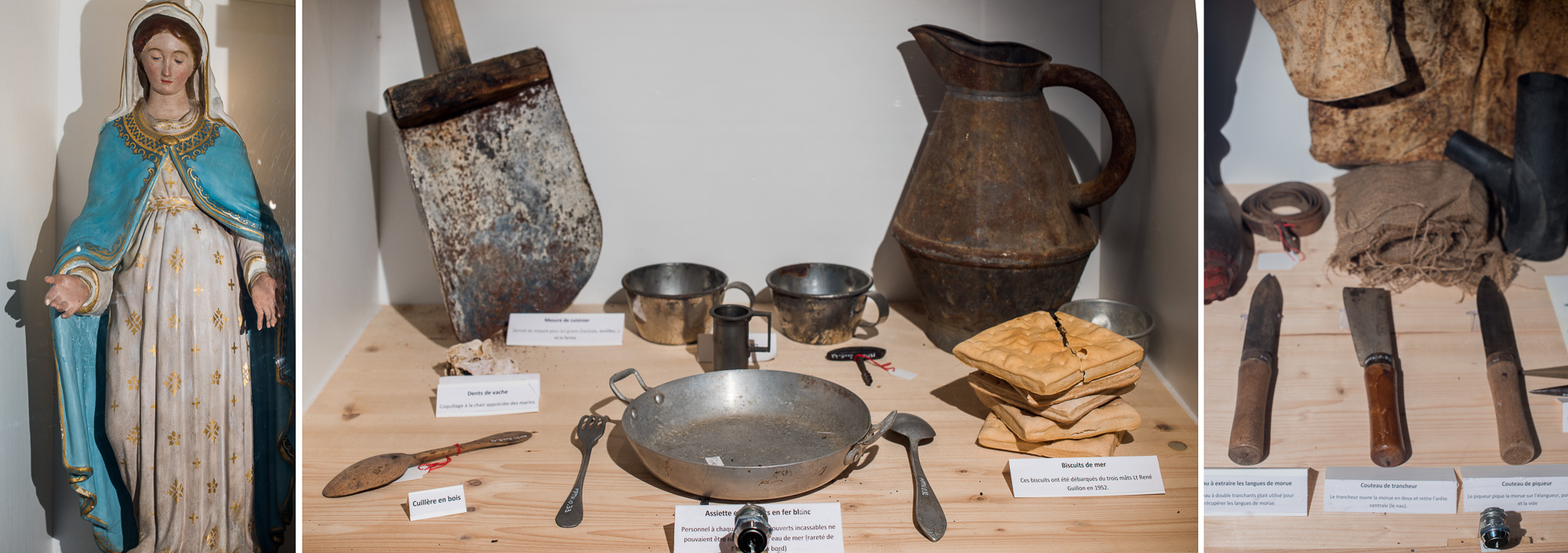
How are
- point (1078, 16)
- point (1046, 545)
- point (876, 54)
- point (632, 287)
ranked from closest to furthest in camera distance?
point (1046, 545) → point (1078, 16) → point (876, 54) → point (632, 287)

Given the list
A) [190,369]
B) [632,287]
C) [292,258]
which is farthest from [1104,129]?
[190,369]

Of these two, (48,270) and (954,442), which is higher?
(48,270)

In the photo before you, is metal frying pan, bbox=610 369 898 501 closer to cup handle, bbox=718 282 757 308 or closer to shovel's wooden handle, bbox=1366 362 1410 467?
cup handle, bbox=718 282 757 308

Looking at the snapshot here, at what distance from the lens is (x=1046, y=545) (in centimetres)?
105

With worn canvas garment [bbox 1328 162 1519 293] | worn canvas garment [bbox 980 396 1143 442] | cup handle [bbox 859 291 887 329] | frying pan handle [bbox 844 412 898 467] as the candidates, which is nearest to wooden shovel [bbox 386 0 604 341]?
cup handle [bbox 859 291 887 329]

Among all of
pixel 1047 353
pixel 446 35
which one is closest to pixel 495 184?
pixel 446 35

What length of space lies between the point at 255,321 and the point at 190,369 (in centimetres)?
9

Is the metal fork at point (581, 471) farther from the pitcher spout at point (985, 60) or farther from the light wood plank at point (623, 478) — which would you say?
the pitcher spout at point (985, 60)

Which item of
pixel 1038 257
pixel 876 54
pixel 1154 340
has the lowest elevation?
pixel 1154 340

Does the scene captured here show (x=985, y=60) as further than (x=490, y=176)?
No

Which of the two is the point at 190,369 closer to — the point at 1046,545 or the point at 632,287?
the point at 632,287

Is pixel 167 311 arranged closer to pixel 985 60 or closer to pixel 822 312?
pixel 822 312

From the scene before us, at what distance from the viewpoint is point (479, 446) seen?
4.05ft

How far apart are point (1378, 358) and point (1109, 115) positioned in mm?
477
